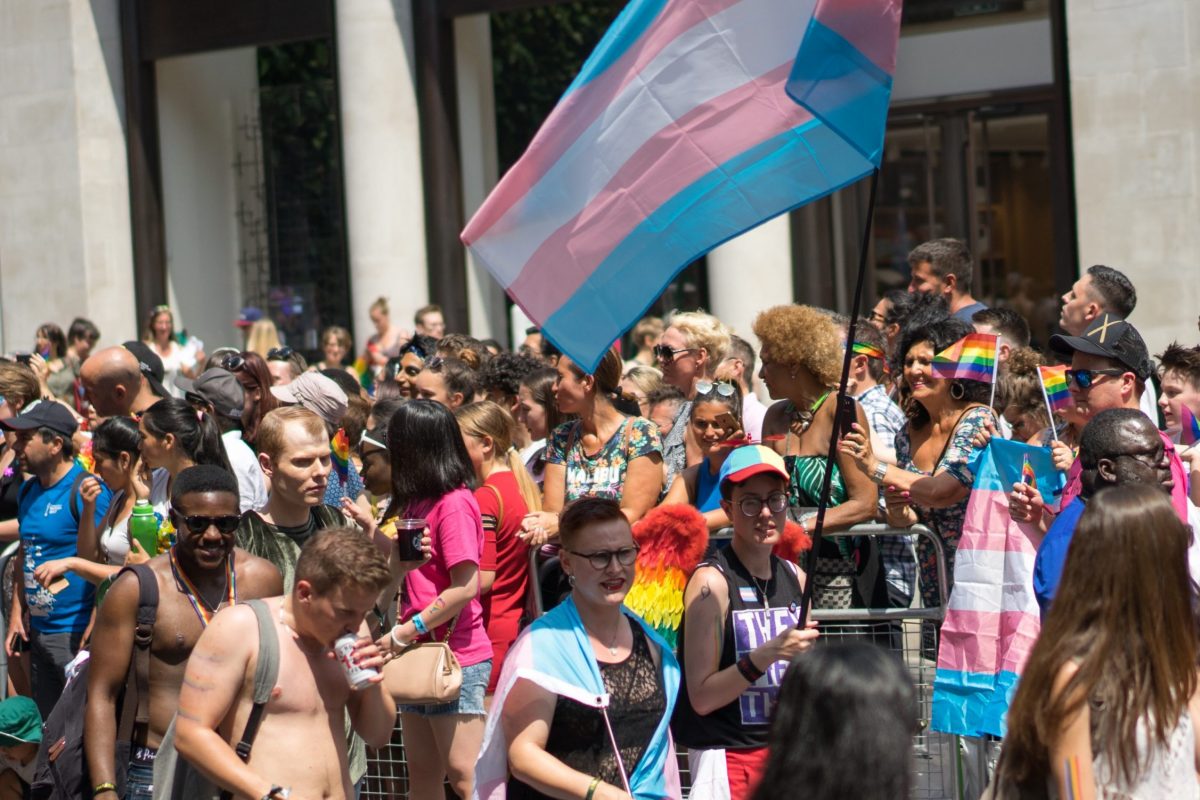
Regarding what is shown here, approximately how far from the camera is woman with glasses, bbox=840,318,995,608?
21.6 ft

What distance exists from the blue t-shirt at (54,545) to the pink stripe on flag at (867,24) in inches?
170

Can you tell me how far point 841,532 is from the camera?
6863 millimetres

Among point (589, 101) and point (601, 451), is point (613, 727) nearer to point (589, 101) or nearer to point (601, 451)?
point (589, 101)

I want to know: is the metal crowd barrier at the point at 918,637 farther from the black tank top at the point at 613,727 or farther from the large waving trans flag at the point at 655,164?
the black tank top at the point at 613,727

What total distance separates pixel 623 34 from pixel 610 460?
7.32ft

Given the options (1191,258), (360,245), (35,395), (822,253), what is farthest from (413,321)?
(1191,258)

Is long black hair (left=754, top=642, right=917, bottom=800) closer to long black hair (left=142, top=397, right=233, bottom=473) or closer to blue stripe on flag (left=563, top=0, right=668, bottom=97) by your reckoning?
blue stripe on flag (left=563, top=0, right=668, bottom=97)

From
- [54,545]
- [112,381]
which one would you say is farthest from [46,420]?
[54,545]

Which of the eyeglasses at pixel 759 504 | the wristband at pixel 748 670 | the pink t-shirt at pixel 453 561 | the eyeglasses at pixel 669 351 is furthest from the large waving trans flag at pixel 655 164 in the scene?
the eyeglasses at pixel 669 351

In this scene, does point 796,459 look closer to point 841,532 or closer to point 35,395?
point 841,532

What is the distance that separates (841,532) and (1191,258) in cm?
589

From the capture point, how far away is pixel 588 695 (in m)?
4.86

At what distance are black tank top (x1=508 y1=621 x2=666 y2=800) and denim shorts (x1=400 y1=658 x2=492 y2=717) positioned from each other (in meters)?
1.56

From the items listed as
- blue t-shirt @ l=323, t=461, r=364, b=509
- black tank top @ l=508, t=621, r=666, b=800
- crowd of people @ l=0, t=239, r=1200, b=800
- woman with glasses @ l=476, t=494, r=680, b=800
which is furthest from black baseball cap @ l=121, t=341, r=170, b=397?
black tank top @ l=508, t=621, r=666, b=800
